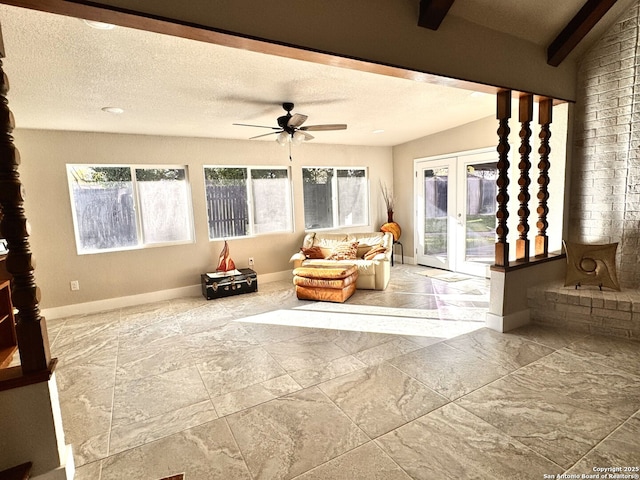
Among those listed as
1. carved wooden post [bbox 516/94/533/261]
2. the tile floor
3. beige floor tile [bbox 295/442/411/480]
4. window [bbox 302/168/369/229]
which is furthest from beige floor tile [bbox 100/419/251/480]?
window [bbox 302/168/369/229]

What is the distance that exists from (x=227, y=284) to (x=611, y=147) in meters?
4.98

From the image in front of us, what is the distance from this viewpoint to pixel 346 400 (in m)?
2.28

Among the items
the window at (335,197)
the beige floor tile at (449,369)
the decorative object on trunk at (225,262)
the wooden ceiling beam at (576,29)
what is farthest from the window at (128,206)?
the wooden ceiling beam at (576,29)

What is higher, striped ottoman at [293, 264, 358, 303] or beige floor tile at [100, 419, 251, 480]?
striped ottoman at [293, 264, 358, 303]

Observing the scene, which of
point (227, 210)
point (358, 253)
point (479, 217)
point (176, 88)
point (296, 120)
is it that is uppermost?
point (176, 88)

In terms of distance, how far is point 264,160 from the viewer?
221 inches

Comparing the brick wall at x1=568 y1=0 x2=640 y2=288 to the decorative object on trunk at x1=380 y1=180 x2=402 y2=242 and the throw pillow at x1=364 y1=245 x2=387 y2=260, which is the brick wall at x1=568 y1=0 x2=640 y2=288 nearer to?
the throw pillow at x1=364 y1=245 x2=387 y2=260

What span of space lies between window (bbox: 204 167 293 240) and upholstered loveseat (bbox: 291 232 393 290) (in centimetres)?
70

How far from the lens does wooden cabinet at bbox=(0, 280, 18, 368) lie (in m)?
3.21

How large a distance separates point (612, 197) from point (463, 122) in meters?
2.48

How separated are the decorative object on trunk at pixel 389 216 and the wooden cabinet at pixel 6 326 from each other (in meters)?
5.62

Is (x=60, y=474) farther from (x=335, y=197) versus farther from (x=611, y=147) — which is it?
(x=335, y=197)

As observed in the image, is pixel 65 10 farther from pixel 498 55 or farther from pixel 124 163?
pixel 124 163

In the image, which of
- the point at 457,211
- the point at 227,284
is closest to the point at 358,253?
the point at 457,211
